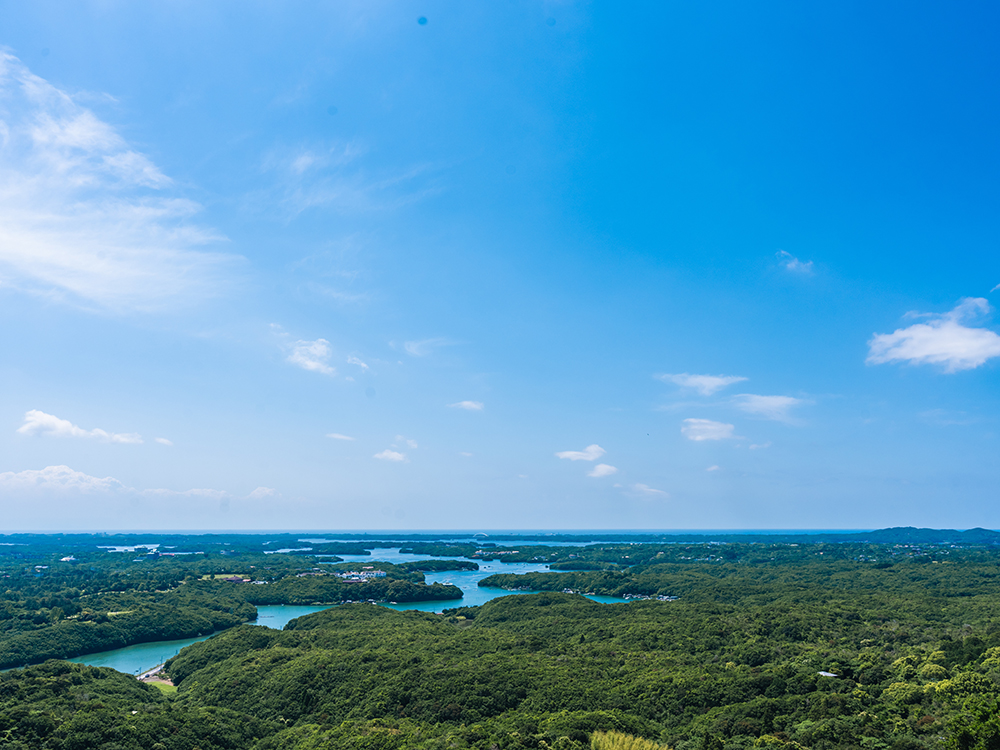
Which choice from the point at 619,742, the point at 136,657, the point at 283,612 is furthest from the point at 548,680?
the point at 283,612

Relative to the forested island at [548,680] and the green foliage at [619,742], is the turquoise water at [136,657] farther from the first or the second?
the green foliage at [619,742]

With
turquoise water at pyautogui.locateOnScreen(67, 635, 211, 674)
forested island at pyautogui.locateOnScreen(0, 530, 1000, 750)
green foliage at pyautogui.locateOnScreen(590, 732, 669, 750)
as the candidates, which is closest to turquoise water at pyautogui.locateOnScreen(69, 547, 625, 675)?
turquoise water at pyautogui.locateOnScreen(67, 635, 211, 674)

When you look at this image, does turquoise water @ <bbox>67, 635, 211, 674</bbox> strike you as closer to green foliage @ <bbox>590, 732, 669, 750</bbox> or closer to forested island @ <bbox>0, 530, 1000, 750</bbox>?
forested island @ <bbox>0, 530, 1000, 750</bbox>

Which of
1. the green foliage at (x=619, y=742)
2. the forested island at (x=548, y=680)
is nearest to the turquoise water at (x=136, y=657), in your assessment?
the forested island at (x=548, y=680)

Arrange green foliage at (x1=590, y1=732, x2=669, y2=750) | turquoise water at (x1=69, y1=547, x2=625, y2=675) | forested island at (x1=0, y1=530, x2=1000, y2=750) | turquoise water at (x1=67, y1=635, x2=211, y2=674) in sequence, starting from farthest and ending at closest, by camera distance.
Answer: turquoise water at (x1=69, y1=547, x2=625, y2=675)
turquoise water at (x1=67, y1=635, x2=211, y2=674)
forested island at (x1=0, y1=530, x2=1000, y2=750)
green foliage at (x1=590, y1=732, x2=669, y2=750)

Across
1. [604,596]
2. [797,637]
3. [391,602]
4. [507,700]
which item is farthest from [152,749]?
[604,596]

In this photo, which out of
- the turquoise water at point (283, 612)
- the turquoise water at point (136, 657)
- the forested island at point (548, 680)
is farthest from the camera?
the turquoise water at point (283, 612)

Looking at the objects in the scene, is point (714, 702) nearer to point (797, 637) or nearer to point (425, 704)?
point (425, 704)

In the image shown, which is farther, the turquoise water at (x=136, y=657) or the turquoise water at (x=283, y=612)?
the turquoise water at (x=283, y=612)

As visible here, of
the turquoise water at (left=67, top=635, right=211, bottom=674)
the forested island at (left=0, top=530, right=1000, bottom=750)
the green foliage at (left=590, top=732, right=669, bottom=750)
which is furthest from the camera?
the turquoise water at (left=67, top=635, right=211, bottom=674)
